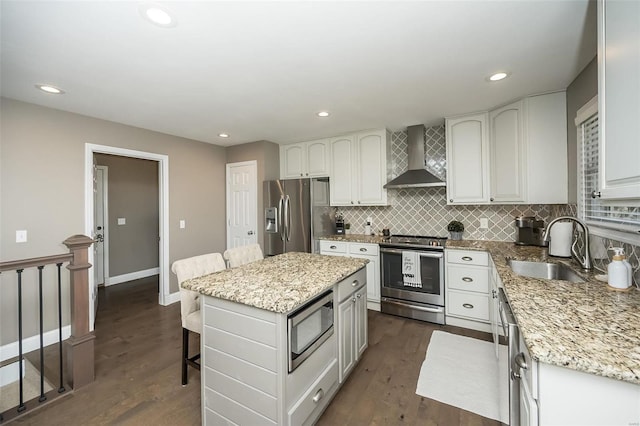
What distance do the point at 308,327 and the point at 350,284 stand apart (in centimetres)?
57

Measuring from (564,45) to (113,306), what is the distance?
5.56 m

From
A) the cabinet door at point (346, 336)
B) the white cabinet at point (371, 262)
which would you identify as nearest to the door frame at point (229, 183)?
the white cabinet at point (371, 262)

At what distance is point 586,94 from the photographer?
6.79 ft

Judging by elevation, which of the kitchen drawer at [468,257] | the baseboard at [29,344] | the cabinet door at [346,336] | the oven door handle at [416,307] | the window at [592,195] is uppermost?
the window at [592,195]

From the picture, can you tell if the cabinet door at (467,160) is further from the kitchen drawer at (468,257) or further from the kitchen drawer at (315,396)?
the kitchen drawer at (315,396)

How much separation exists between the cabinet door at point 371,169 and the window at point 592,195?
76.9 inches

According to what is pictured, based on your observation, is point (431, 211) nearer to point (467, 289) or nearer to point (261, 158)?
point (467, 289)

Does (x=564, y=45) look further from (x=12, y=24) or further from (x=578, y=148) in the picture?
(x=12, y=24)

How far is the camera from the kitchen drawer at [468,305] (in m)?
2.83

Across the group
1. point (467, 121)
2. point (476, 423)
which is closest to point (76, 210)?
point (476, 423)

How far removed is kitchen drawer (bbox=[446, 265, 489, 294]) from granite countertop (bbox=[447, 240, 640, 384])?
3.74 feet

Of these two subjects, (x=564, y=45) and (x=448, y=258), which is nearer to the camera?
(x=564, y=45)

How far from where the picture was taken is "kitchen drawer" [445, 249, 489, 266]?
9.24 ft

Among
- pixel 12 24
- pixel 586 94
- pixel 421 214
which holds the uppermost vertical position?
pixel 12 24
